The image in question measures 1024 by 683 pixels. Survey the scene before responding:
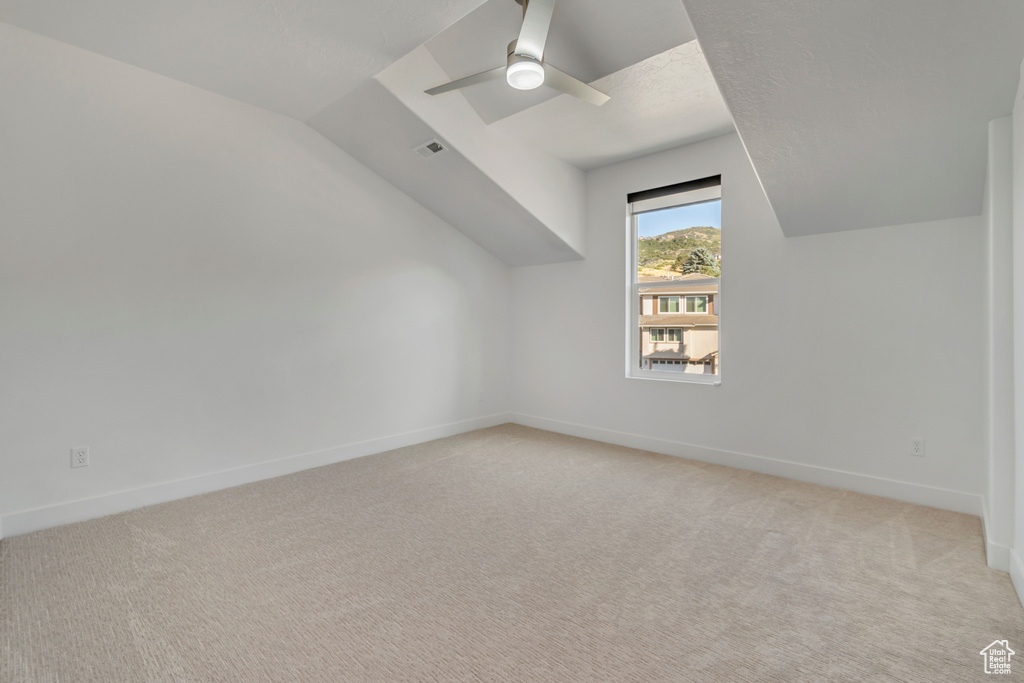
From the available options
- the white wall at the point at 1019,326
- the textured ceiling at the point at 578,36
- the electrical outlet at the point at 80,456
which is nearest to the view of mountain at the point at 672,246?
the textured ceiling at the point at 578,36

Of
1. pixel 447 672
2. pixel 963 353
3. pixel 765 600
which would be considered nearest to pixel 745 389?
pixel 963 353

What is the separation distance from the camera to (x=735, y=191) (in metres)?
3.83

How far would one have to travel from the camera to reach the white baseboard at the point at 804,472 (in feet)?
9.73

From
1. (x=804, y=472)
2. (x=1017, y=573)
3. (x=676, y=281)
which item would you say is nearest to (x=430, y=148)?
(x=676, y=281)

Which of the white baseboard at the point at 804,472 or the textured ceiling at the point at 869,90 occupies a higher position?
the textured ceiling at the point at 869,90

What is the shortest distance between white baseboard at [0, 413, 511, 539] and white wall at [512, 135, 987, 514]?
2069 millimetres

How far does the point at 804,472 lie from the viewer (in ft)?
11.5

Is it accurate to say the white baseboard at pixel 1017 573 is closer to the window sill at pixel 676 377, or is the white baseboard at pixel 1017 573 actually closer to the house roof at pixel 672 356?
the window sill at pixel 676 377

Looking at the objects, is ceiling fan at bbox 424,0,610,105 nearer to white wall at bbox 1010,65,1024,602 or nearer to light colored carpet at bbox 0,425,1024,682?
white wall at bbox 1010,65,1024,602

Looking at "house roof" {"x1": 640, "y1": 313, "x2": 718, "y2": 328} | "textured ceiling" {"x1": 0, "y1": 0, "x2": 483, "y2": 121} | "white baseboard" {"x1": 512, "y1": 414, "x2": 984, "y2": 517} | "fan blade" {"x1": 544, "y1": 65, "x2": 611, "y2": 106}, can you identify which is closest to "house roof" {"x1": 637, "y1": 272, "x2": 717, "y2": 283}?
"house roof" {"x1": 640, "y1": 313, "x2": 718, "y2": 328}

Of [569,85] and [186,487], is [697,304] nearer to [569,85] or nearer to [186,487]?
[569,85]

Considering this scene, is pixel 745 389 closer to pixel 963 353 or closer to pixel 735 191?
pixel 963 353

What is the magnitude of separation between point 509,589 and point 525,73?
2465 millimetres

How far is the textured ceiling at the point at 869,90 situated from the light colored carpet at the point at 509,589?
1.98 meters
